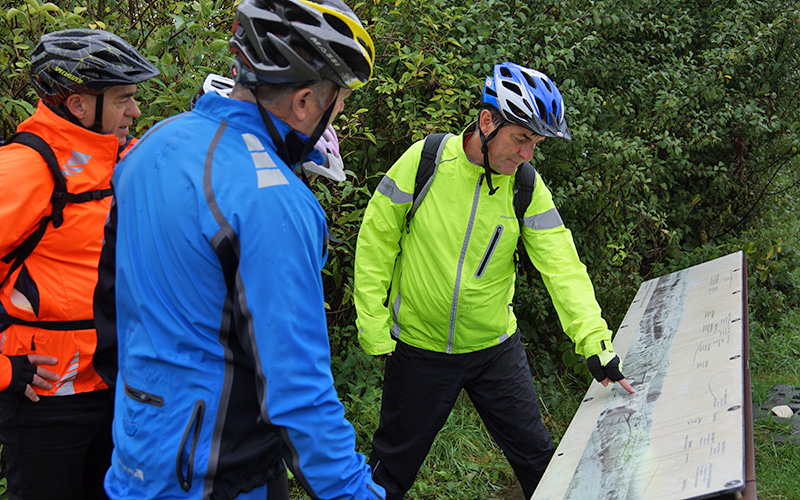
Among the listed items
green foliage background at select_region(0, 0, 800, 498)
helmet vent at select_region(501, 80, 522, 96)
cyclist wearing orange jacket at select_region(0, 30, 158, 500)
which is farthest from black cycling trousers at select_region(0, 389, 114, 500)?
helmet vent at select_region(501, 80, 522, 96)

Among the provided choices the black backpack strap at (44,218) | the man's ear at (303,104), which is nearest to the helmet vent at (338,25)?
the man's ear at (303,104)

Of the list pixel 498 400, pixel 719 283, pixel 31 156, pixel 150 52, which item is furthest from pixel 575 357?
pixel 31 156

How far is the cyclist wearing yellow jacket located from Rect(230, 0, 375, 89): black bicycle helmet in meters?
1.63

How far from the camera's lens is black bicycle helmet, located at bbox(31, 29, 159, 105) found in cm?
248

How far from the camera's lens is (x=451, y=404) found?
349cm

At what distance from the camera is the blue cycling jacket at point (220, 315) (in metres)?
1.41

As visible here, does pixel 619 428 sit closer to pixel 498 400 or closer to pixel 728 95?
pixel 498 400

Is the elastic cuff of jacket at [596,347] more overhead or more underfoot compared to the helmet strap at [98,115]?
more underfoot

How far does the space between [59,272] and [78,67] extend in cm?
75

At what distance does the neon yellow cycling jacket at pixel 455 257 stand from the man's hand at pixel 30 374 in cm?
140

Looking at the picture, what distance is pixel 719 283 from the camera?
162 inches

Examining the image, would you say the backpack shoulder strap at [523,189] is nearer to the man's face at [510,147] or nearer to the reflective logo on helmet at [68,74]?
the man's face at [510,147]

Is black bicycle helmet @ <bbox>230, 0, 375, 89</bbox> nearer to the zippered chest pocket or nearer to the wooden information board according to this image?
the wooden information board

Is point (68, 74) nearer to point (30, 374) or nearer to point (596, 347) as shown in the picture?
point (30, 374)
